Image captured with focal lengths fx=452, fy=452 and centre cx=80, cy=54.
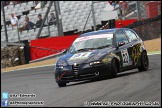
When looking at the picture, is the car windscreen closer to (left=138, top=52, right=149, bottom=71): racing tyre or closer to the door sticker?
the door sticker

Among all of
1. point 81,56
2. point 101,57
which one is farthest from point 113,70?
point 81,56

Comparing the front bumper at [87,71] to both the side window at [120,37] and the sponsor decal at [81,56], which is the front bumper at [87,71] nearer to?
the sponsor decal at [81,56]

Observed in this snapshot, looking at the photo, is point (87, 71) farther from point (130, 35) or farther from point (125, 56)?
point (130, 35)

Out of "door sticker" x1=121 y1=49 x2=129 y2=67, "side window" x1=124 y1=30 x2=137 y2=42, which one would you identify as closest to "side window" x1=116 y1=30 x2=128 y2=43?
"side window" x1=124 y1=30 x2=137 y2=42

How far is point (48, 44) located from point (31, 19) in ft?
7.79

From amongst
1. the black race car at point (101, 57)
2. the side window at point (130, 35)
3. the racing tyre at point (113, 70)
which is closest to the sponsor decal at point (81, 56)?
the black race car at point (101, 57)

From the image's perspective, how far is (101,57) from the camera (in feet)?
36.2

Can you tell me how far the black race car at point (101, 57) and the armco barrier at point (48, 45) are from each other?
13.2 meters

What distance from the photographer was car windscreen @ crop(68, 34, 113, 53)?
11.8 meters

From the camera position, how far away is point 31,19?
2772 cm

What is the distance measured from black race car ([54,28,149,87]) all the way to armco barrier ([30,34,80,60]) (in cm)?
1324

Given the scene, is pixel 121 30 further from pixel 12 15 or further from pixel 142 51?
pixel 12 15

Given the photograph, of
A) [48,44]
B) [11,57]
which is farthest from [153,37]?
[11,57]

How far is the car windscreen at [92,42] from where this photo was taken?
11.8m
